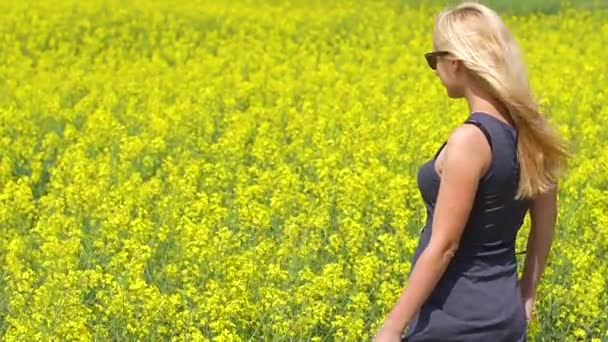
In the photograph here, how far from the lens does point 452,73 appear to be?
3.09 meters

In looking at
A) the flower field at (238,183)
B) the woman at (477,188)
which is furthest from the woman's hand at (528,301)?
the flower field at (238,183)

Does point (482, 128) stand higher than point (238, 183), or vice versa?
point (482, 128)

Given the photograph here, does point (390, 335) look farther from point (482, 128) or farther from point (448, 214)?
point (482, 128)

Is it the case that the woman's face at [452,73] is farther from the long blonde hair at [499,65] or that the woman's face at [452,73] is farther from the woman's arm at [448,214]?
the woman's arm at [448,214]

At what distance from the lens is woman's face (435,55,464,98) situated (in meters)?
3.06

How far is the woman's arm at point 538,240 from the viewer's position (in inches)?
133

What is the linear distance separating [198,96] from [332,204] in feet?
14.6

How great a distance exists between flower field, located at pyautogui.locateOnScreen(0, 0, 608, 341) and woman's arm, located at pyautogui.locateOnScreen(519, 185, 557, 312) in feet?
2.47

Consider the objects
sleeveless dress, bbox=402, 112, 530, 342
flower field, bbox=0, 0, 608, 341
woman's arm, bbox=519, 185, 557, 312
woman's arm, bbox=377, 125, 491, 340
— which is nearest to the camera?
woman's arm, bbox=377, 125, 491, 340

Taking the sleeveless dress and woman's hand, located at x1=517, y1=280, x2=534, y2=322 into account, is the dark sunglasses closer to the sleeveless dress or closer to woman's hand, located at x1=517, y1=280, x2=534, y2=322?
the sleeveless dress

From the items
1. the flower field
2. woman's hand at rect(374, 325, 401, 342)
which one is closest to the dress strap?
woman's hand at rect(374, 325, 401, 342)

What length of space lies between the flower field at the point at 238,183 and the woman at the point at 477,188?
117cm

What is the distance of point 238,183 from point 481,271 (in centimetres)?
412

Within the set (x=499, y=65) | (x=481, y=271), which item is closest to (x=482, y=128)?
(x=499, y=65)
